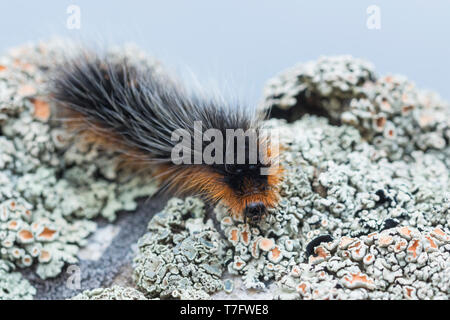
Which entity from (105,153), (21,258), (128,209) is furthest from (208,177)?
(21,258)

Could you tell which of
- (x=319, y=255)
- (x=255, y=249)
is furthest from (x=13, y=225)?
(x=319, y=255)

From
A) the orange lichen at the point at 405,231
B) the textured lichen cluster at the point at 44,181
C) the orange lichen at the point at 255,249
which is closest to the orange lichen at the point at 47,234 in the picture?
the textured lichen cluster at the point at 44,181

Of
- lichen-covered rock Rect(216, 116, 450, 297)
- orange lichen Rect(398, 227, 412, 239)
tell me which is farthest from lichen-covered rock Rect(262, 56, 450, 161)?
orange lichen Rect(398, 227, 412, 239)

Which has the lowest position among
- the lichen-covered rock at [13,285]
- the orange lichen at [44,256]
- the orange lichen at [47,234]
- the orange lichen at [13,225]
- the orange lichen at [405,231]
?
the lichen-covered rock at [13,285]

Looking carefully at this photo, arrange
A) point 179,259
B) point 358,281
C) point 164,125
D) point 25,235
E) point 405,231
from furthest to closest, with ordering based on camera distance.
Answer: point 164,125
point 25,235
point 179,259
point 405,231
point 358,281

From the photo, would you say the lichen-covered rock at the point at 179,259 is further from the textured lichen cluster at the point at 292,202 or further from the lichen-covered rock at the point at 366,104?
the lichen-covered rock at the point at 366,104

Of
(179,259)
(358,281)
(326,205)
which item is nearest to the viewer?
(358,281)

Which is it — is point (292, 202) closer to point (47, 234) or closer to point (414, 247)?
point (414, 247)
